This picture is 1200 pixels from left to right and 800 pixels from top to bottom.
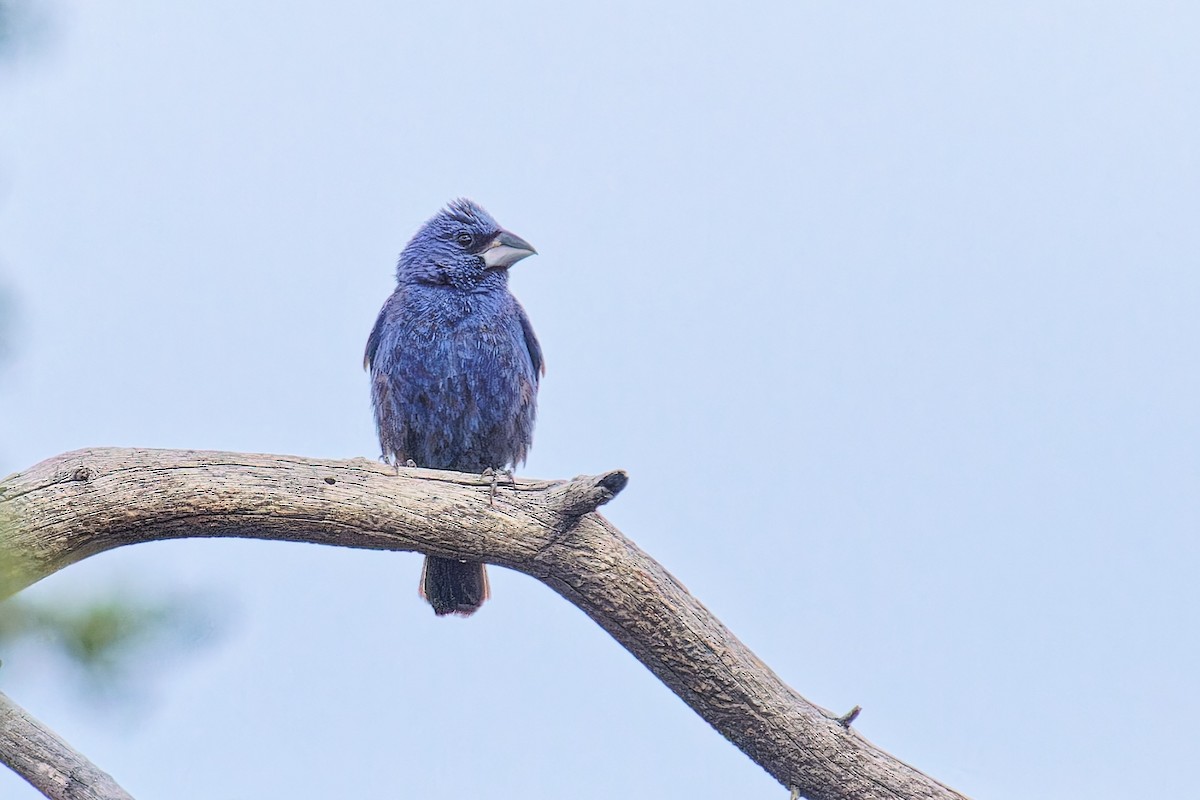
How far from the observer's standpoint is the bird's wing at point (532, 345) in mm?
5895

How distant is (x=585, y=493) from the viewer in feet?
13.4

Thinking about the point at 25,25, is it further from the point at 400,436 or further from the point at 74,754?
the point at 400,436

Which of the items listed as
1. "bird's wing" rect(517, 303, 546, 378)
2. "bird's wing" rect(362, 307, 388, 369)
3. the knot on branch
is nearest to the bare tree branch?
the knot on branch

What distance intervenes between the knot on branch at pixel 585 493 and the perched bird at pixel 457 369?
1.36 m

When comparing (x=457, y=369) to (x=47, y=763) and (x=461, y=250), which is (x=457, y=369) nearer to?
(x=461, y=250)

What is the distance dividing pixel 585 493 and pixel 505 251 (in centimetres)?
211

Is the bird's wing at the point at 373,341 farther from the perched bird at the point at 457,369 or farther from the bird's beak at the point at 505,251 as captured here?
the bird's beak at the point at 505,251

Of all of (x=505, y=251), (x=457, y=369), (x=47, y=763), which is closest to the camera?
(x=47, y=763)

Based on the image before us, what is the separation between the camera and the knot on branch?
3971 millimetres

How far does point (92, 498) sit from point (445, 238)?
2.48 metres

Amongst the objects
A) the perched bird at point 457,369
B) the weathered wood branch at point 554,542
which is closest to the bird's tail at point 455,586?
the perched bird at point 457,369

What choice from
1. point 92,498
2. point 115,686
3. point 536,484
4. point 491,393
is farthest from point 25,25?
point 491,393

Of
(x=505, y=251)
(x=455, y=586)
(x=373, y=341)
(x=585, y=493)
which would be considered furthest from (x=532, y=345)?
(x=585, y=493)

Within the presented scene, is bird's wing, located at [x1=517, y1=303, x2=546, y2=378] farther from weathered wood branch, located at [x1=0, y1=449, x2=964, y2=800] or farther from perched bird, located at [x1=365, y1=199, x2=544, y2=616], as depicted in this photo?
weathered wood branch, located at [x1=0, y1=449, x2=964, y2=800]
